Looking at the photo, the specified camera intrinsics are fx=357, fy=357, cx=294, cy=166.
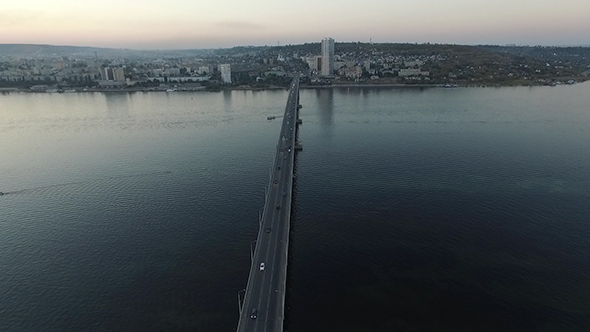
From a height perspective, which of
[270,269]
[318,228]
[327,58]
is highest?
[327,58]

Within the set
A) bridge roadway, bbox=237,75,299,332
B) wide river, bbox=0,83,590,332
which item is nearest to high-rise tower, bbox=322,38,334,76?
wide river, bbox=0,83,590,332

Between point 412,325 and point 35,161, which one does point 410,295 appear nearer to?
point 412,325

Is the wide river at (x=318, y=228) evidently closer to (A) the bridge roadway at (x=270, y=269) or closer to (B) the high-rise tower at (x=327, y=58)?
(A) the bridge roadway at (x=270, y=269)

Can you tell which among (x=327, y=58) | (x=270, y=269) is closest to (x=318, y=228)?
(x=270, y=269)

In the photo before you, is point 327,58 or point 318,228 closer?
point 318,228

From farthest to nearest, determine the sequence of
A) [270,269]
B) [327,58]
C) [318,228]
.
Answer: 1. [327,58]
2. [318,228]
3. [270,269]

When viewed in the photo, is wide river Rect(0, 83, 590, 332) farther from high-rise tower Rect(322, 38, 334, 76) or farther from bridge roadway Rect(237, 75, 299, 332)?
high-rise tower Rect(322, 38, 334, 76)

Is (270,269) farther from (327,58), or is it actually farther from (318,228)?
(327,58)
